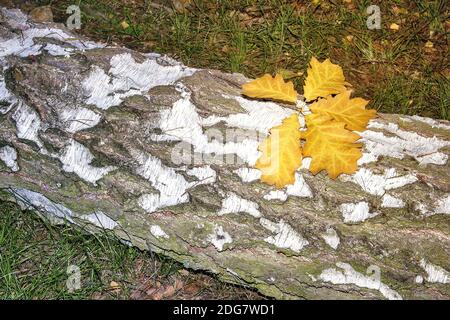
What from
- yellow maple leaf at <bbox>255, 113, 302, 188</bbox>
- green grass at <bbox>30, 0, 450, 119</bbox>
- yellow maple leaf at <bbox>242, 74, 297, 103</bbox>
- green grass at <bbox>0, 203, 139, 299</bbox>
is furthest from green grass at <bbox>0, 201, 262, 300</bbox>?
green grass at <bbox>30, 0, 450, 119</bbox>

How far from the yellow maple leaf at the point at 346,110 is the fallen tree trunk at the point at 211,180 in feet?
0.21

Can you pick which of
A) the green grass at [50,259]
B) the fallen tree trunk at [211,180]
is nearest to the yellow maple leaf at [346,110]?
the fallen tree trunk at [211,180]

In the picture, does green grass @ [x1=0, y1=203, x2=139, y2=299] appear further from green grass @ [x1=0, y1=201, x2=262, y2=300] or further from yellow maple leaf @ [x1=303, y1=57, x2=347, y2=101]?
yellow maple leaf @ [x1=303, y1=57, x2=347, y2=101]

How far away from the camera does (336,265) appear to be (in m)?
1.89

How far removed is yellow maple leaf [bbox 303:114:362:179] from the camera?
1.90 metres

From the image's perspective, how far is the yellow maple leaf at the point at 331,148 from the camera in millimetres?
1896

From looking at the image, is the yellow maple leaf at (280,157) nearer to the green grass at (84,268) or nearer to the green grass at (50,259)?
the green grass at (84,268)

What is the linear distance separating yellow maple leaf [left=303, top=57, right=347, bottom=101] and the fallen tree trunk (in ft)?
0.70

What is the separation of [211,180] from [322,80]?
0.79 meters

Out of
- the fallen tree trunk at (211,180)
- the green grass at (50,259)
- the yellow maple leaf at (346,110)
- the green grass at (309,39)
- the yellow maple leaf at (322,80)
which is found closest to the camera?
the fallen tree trunk at (211,180)

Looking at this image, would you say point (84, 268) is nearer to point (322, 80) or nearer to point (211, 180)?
point (211, 180)

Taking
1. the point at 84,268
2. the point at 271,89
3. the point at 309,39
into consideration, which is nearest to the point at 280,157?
the point at 271,89
